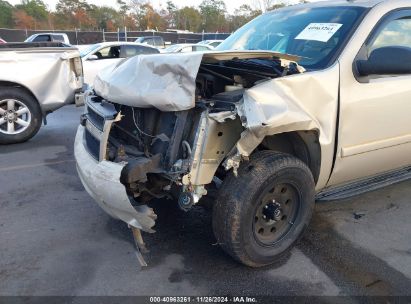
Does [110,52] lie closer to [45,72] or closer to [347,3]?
[45,72]

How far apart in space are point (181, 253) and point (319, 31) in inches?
82.8

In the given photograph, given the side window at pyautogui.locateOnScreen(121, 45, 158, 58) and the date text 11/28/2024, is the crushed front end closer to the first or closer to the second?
the date text 11/28/2024

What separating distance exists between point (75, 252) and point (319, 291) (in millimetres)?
1805

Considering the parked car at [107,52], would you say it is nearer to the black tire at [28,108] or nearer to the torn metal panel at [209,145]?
the black tire at [28,108]

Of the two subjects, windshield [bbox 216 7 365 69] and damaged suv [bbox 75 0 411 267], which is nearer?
damaged suv [bbox 75 0 411 267]

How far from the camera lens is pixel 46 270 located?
3.02 m

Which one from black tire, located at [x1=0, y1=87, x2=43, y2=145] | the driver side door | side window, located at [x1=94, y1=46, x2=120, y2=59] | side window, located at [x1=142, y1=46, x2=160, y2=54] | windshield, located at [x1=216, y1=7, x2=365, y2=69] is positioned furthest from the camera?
side window, located at [x1=142, y1=46, x2=160, y2=54]

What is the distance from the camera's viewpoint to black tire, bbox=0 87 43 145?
20.4 feet

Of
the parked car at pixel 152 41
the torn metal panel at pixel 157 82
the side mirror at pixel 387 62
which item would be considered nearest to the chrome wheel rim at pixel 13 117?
the torn metal panel at pixel 157 82

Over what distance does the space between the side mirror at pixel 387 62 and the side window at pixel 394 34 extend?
23cm

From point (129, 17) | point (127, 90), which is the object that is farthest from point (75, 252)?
point (129, 17)

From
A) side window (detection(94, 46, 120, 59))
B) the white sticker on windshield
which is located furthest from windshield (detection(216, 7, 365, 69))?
side window (detection(94, 46, 120, 59))

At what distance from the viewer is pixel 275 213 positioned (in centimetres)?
299

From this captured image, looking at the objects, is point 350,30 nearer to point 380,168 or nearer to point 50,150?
point 380,168
